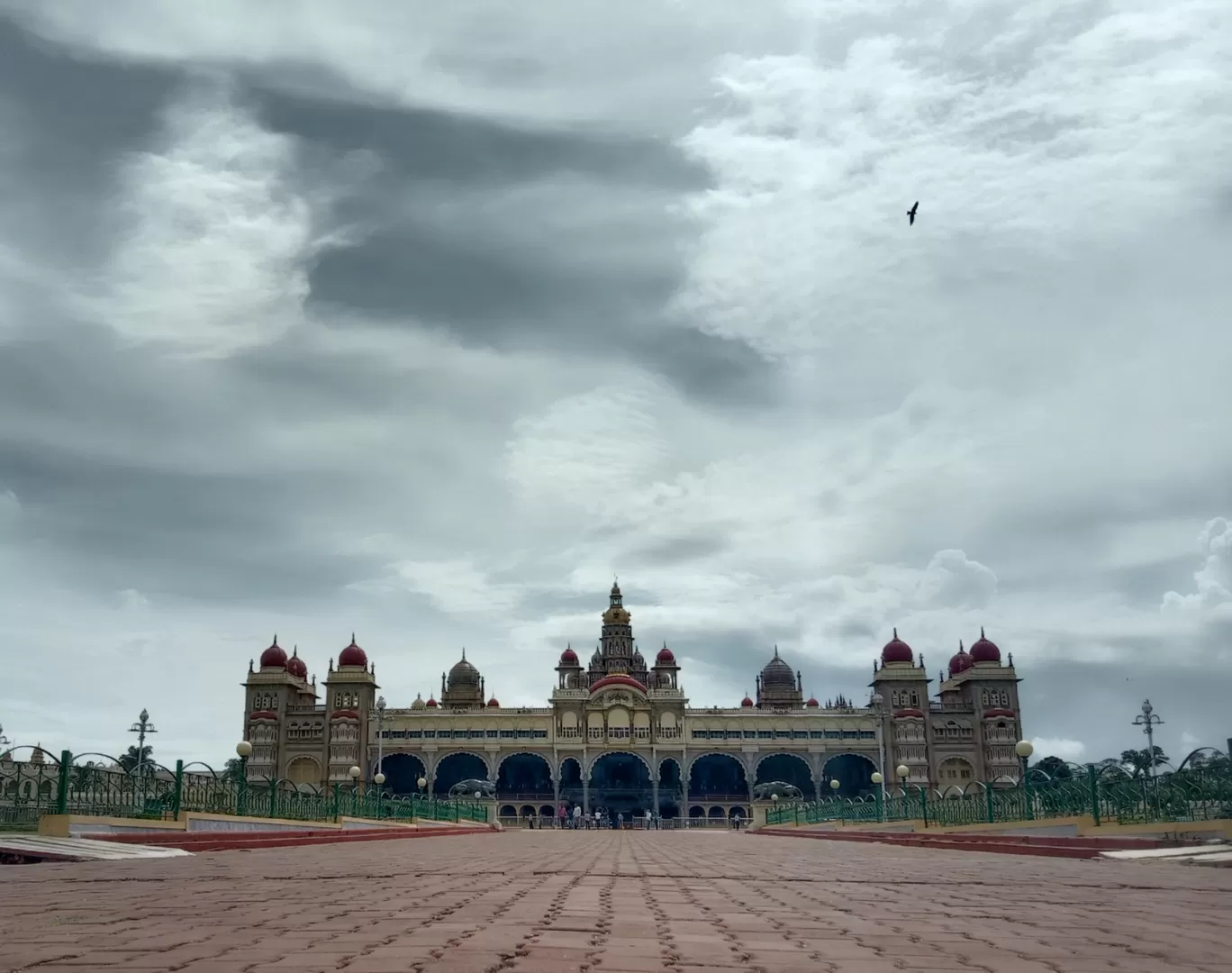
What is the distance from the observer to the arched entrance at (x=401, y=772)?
7669cm

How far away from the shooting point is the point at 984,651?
3044 inches

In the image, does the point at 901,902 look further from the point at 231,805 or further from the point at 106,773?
the point at 231,805

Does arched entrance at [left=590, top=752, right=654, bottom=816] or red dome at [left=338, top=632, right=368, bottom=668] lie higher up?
red dome at [left=338, top=632, right=368, bottom=668]

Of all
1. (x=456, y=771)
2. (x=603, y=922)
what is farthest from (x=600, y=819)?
(x=603, y=922)

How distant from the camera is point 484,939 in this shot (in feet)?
14.4

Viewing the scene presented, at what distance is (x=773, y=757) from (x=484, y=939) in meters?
76.8

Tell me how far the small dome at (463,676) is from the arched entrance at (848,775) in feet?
99.1

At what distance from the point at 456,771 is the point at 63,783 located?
66221mm

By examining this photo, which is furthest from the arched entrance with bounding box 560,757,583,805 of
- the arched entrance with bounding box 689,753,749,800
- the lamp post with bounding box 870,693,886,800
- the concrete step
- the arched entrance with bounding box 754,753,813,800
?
the concrete step

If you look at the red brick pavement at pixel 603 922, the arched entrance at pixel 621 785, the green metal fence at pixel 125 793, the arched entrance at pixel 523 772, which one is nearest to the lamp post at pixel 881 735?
the arched entrance at pixel 621 785

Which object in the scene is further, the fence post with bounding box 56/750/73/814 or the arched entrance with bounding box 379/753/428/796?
the arched entrance with bounding box 379/753/428/796

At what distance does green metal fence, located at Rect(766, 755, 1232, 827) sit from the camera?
525 inches

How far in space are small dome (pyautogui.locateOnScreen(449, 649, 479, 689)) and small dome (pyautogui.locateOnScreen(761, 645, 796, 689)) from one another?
24.2 m

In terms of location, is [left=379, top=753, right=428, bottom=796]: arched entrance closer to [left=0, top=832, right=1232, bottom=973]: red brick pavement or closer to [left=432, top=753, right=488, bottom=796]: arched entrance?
[left=432, top=753, right=488, bottom=796]: arched entrance
